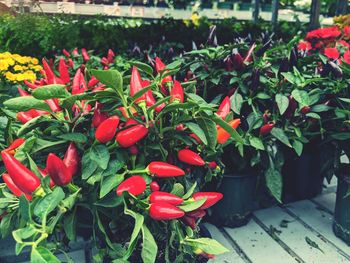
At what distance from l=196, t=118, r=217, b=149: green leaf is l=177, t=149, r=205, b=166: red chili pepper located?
9 cm

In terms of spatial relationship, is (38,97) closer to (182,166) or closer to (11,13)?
(182,166)

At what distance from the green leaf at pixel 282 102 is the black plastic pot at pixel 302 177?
2.56ft

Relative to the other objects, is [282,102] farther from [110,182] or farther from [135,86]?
[110,182]

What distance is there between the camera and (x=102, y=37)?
3885 millimetres

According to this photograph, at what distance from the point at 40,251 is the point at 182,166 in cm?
69

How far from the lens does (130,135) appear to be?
4.16 ft

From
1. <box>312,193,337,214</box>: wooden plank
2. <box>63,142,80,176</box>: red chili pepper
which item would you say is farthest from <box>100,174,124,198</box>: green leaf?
<box>312,193,337,214</box>: wooden plank

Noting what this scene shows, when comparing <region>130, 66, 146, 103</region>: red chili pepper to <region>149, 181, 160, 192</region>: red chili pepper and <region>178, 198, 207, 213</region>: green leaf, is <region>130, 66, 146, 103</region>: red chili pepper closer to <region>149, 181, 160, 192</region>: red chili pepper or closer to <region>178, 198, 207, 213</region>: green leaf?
<region>149, 181, 160, 192</region>: red chili pepper

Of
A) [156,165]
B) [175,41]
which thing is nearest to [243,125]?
[156,165]

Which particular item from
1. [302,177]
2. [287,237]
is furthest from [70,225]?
[302,177]

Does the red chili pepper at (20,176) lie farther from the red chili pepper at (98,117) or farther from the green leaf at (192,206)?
the green leaf at (192,206)

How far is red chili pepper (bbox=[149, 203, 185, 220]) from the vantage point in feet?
4.03

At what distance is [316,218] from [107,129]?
188 cm

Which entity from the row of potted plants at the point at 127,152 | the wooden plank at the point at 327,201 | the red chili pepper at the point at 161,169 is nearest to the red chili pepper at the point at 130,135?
the row of potted plants at the point at 127,152
